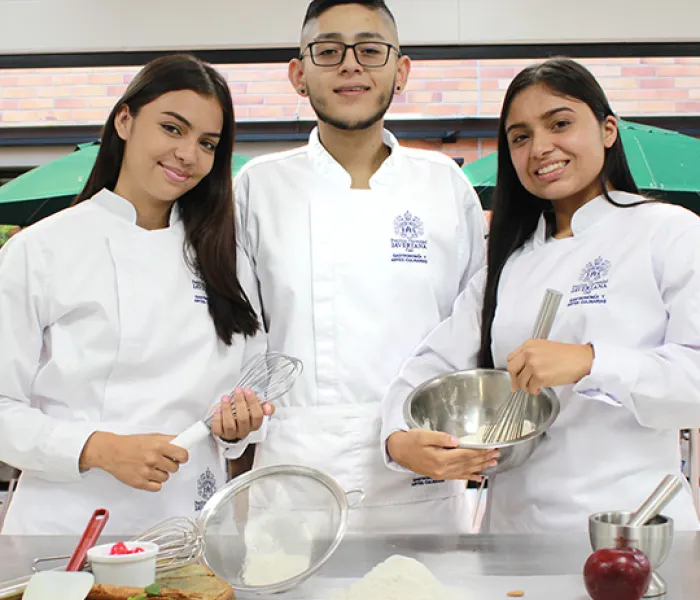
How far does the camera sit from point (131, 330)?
6.02ft

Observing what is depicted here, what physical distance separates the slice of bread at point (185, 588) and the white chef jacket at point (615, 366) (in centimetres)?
66

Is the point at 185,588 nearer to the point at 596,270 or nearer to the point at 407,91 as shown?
the point at 596,270

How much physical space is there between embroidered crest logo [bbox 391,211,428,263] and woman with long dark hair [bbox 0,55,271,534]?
414 millimetres

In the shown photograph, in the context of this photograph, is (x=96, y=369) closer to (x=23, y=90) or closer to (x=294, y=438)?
(x=294, y=438)

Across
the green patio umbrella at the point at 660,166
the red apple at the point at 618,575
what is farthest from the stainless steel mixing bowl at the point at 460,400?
the green patio umbrella at the point at 660,166

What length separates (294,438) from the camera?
207 cm

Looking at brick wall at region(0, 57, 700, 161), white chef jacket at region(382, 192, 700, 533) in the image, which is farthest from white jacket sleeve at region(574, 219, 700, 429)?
brick wall at region(0, 57, 700, 161)

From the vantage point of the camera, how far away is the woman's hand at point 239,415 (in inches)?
69.6

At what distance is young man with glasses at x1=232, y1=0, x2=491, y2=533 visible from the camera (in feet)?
6.81

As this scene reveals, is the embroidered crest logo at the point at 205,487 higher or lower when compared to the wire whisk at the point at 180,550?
lower

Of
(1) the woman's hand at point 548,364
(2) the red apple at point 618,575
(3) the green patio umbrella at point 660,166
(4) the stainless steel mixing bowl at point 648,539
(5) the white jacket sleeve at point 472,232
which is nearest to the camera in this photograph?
(2) the red apple at point 618,575

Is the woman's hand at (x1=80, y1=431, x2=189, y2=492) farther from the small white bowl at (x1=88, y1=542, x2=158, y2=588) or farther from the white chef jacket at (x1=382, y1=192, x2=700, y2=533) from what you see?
the white chef jacket at (x1=382, y1=192, x2=700, y2=533)

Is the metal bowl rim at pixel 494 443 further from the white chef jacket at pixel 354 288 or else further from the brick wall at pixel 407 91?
the brick wall at pixel 407 91

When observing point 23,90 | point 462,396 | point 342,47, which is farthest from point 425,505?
point 23,90
